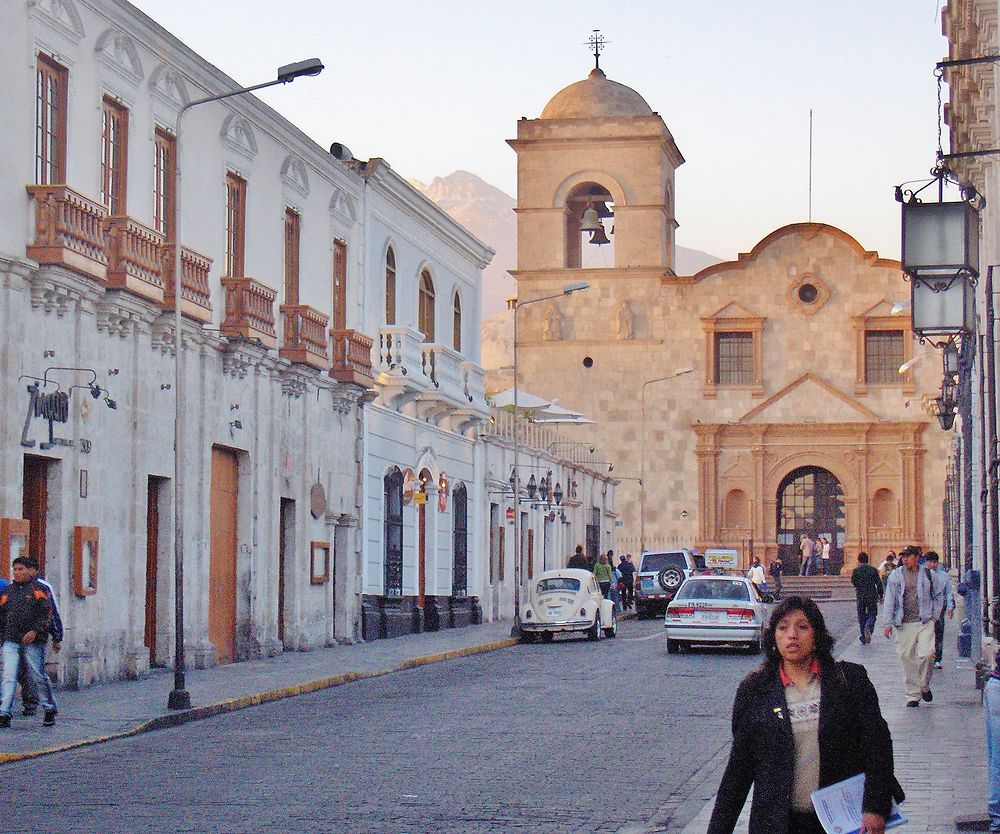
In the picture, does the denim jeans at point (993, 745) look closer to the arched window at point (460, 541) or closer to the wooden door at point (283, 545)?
the wooden door at point (283, 545)

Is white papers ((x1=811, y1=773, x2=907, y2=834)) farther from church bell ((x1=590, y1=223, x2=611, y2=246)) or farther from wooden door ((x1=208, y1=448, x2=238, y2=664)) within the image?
church bell ((x1=590, y1=223, x2=611, y2=246))

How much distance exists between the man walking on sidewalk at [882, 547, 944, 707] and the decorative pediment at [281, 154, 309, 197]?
1428 cm

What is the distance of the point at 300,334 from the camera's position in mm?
30703

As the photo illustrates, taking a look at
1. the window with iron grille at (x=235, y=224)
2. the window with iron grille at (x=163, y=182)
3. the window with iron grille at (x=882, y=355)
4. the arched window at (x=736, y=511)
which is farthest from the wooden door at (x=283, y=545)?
the window with iron grille at (x=882, y=355)

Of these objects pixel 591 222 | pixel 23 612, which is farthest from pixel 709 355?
pixel 23 612

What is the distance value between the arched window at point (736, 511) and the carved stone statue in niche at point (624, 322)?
22.4 feet

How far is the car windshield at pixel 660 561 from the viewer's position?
1939 inches

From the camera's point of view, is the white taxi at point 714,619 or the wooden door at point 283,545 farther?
the white taxi at point 714,619

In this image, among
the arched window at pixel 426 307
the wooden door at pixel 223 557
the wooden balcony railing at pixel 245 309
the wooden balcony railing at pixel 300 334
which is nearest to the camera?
the wooden balcony railing at pixel 245 309

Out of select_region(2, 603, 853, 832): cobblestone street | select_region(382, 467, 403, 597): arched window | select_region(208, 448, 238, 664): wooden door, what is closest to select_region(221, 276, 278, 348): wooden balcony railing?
select_region(208, 448, 238, 664): wooden door

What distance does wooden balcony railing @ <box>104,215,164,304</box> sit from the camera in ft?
75.0

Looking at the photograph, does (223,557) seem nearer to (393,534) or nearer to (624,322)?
(393,534)

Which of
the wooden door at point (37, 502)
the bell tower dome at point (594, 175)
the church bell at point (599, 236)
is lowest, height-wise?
the wooden door at point (37, 502)

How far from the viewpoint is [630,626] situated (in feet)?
146
